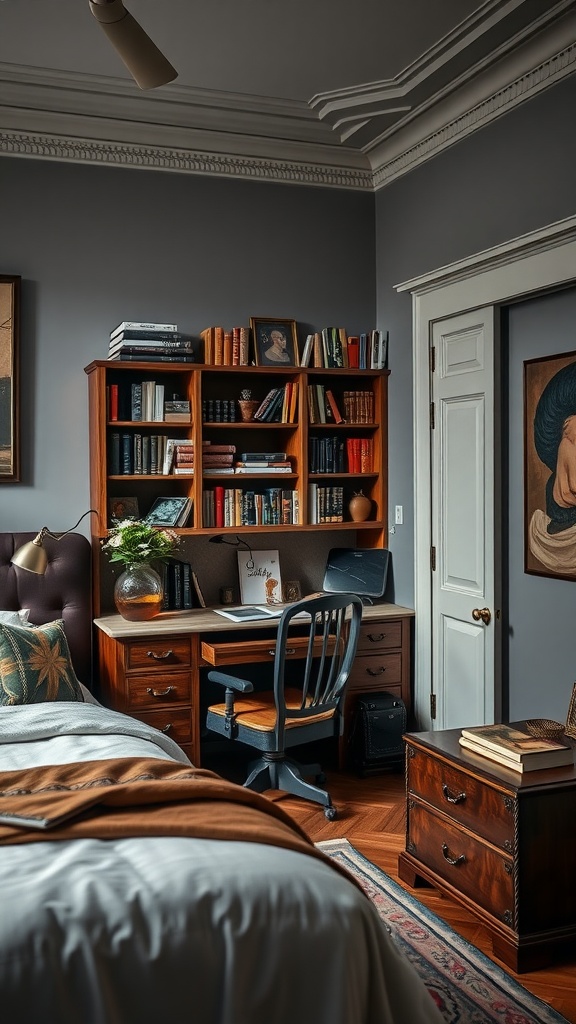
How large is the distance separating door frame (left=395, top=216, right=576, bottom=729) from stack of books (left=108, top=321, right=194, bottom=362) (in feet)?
3.67

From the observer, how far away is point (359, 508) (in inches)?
186

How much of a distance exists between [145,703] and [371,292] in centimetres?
244

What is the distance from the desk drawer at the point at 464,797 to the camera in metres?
2.71

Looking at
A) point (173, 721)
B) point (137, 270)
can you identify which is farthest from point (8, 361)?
point (173, 721)

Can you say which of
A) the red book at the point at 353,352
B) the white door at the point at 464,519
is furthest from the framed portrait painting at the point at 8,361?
the white door at the point at 464,519

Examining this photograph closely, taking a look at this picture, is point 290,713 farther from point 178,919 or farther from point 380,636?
point 178,919

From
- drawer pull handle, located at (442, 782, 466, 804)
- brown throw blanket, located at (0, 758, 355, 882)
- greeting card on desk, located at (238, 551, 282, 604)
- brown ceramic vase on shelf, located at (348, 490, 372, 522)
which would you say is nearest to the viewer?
brown throw blanket, located at (0, 758, 355, 882)

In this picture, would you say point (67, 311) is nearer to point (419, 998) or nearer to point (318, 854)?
point (318, 854)

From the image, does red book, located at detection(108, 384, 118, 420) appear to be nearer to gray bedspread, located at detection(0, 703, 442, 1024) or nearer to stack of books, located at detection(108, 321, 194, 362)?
stack of books, located at detection(108, 321, 194, 362)

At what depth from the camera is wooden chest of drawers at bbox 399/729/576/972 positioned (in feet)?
8.72

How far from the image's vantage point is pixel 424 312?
14.3ft

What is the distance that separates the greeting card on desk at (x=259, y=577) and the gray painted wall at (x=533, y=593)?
1.29m

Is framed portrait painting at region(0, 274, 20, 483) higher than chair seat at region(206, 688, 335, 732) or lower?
higher

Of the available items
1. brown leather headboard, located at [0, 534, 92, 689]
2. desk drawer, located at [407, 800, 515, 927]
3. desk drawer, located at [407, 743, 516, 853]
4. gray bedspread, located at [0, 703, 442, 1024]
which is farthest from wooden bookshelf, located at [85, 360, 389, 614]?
gray bedspread, located at [0, 703, 442, 1024]
